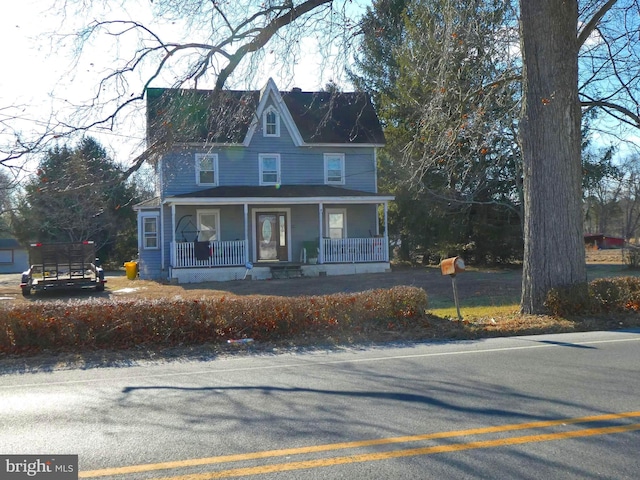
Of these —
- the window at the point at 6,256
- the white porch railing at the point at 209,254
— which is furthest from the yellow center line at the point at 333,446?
the window at the point at 6,256

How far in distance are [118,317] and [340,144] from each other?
62.6ft

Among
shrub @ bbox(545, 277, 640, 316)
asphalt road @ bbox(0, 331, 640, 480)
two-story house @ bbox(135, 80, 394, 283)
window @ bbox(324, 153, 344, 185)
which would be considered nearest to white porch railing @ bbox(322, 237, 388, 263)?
two-story house @ bbox(135, 80, 394, 283)

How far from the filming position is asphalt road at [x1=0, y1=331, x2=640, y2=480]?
14.9 feet

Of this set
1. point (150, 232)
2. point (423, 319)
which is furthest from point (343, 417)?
point (150, 232)

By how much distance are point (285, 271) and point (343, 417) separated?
19.6 m

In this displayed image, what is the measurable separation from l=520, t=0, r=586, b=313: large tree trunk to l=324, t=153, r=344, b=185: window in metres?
16.3

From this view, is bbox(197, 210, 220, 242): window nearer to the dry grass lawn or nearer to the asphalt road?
the dry grass lawn

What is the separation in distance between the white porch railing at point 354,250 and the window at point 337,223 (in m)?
1.63

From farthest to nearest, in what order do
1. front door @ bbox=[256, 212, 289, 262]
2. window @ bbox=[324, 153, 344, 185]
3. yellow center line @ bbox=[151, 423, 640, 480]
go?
1. window @ bbox=[324, 153, 344, 185]
2. front door @ bbox=[256, 212, 289, 262]
3. yellow center line @ bbox=[151, 423, 640, 480]

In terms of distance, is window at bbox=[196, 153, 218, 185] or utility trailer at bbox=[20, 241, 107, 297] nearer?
utility trailer at bbox=[20, 241, 107, 297]

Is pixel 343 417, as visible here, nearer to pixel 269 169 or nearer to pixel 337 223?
pixel 269 169

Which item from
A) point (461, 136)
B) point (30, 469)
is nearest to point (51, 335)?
point (30, 469)

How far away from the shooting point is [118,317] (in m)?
9.94

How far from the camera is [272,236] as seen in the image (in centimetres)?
2773
